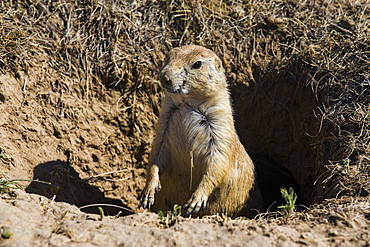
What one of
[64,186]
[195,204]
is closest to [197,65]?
[195,204]

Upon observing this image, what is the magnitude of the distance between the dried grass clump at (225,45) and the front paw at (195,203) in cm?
170

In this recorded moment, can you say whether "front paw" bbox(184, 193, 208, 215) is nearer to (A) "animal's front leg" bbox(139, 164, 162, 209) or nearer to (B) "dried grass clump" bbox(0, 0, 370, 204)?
(A) "animal's front leg" bbox(139, 164, 162, 209)

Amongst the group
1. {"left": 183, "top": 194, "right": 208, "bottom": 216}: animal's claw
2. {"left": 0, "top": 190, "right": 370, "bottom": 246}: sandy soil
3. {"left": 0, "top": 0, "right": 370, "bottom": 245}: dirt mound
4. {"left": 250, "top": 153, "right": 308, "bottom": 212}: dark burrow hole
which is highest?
{"left": 0, "top": 0, "right": 370, "bottom": 245}: dirt mound

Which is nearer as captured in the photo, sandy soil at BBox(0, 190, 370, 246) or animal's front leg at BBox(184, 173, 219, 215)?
sandy soil at BBox(0, 190, 370, 246)

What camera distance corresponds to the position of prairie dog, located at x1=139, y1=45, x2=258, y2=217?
5074mm

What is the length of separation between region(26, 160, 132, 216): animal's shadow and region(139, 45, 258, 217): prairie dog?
794 mm

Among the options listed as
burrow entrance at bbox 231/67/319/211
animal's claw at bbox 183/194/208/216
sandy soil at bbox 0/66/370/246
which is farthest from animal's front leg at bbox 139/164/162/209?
burrow entrance at bbox 231/67/319/211

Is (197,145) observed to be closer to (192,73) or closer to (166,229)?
(192,73)

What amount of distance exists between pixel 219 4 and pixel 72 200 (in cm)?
383

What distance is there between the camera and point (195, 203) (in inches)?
198

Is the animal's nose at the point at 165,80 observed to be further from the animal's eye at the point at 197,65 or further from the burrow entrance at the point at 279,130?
the burrow entrance at the point at 279,130

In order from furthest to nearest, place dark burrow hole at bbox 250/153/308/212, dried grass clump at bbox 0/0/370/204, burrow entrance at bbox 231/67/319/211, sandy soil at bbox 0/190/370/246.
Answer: dark burrow hole at bbox 250/153/308/212
burrow entrance at bbox 231/67/319/211
dried grass clump at bbox 0/0/370/204
sandy soil at bbox 0/190/370/246

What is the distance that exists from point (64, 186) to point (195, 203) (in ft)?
6.17

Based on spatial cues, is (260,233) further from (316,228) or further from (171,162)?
(171,162)
